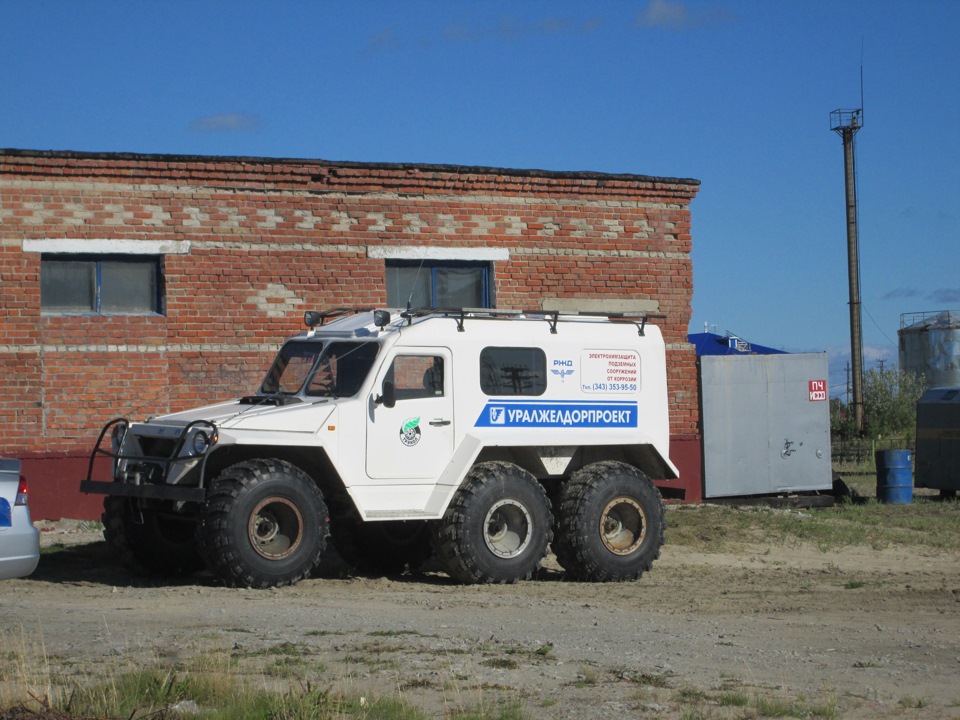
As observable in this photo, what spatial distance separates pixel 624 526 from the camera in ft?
40.9

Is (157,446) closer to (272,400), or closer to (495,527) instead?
(272,400)

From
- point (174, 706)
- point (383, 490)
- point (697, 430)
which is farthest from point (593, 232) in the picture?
point (174, 706)

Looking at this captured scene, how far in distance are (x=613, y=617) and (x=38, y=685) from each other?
16.2ft

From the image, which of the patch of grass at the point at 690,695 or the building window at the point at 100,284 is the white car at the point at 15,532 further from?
the building window at the point at 100,284

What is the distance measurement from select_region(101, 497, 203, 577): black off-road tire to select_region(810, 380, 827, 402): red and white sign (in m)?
13.0

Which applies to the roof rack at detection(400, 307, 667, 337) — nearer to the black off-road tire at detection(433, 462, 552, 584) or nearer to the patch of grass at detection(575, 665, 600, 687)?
the black off-road tire at detection(433, 462, 552, 584)

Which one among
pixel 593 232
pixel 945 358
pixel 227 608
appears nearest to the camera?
pixel 227 608

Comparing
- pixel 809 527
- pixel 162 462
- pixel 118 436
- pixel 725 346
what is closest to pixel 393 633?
pixel 162 462

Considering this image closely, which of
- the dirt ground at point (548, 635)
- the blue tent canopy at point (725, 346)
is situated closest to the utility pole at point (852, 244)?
the blue tent canopy at point (725, 346)

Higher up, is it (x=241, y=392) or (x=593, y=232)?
(x=593, y=232)

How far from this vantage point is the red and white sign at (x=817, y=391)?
21531 millimetres

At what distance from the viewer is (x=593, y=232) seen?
19547 mm

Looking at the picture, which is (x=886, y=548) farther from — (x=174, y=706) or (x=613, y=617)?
(x=174, y=706)

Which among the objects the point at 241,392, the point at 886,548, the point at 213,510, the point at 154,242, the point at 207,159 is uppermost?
the point at 207,159
